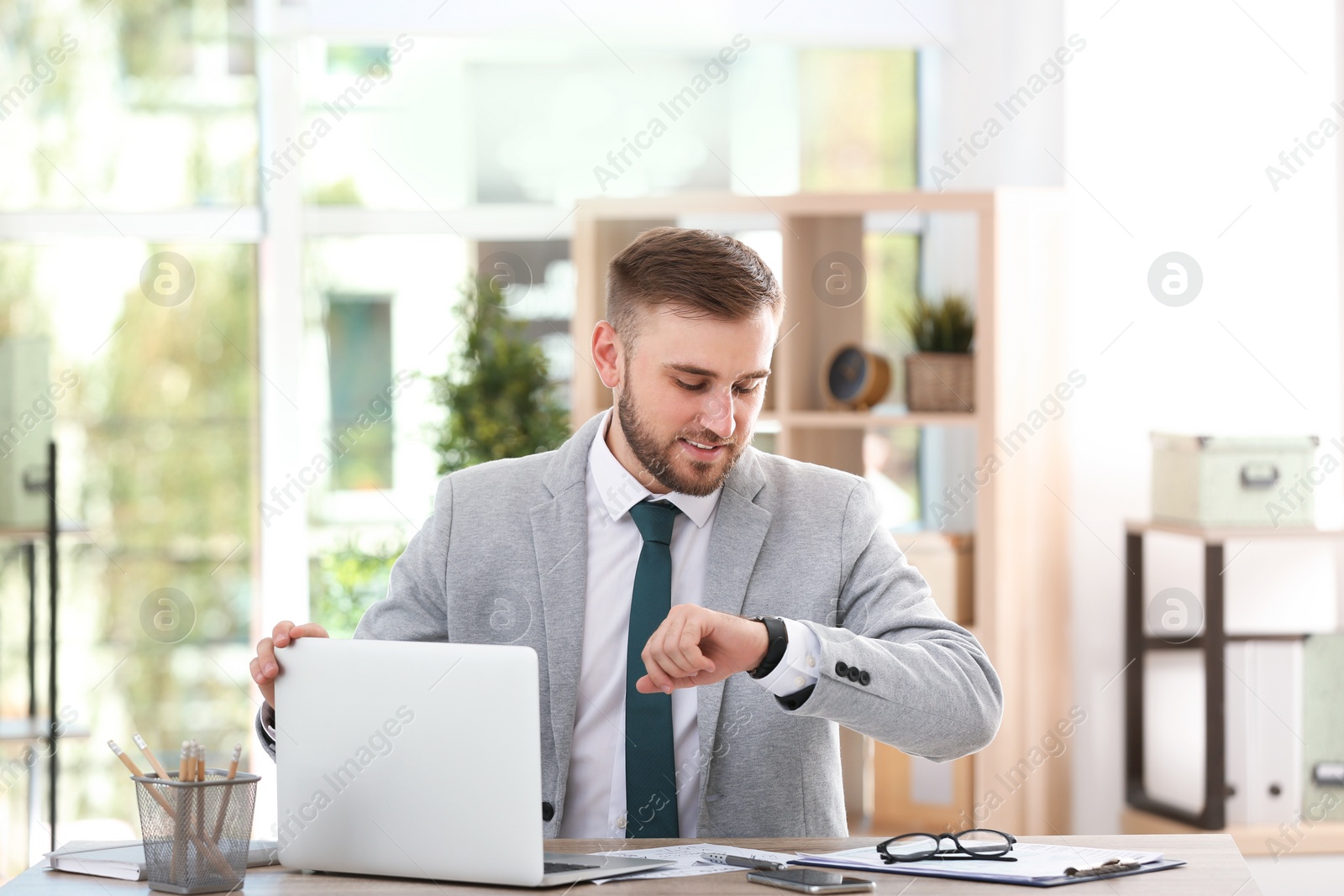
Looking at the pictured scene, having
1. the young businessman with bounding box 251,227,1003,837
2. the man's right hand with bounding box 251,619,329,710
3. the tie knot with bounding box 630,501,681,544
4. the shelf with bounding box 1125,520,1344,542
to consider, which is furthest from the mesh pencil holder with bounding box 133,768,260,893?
the shelf with bounding box 1125,520,1344,542

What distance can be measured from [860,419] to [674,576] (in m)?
1.76

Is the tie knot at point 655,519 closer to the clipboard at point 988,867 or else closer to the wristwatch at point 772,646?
the wristwatch at point 772,646

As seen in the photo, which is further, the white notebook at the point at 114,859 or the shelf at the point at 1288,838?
the shelf at the point at 1288,838

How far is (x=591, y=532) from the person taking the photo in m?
1.90

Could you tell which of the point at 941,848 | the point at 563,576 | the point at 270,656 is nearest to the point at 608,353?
the point at 563,576

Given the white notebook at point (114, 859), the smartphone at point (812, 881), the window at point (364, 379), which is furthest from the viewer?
the window at point (364, 379)

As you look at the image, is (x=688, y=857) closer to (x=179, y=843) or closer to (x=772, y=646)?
(x=772, y=646)

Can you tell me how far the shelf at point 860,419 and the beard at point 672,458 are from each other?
1713 millimetres

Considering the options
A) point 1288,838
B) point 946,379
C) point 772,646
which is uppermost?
point 946,379

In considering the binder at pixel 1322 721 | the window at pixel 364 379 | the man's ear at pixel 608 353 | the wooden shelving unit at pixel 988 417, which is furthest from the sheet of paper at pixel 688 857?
the window at pixel 364 379

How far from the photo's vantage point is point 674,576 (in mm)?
1854

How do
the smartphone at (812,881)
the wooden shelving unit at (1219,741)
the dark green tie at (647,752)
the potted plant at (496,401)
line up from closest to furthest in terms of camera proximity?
the smartphone at (812,881) → the dark green tie at (647,752) → the wooden shelving unit at (1219,741) → the potted plant at (496,401)

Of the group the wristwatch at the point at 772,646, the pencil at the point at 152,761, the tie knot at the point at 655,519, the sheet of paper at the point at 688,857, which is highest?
the tie knot at the point at 655,519

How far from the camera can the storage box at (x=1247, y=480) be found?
3232 mm
